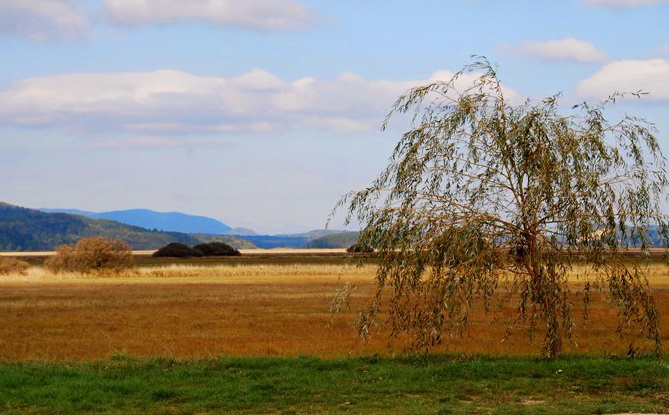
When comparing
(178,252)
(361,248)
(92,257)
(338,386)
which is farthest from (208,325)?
(178,252)

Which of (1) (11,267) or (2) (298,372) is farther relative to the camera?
(1) (11,267)

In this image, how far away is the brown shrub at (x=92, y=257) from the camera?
84000mm

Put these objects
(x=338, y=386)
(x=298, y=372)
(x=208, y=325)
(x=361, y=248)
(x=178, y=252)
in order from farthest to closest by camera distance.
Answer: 1. (x=178, y=252)
2. (x=208, y=325)
3. (x=361, y=248)
4. (x=298, y=372)
5. (x=338, y=386)

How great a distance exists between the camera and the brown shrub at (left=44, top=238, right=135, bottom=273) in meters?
84.0

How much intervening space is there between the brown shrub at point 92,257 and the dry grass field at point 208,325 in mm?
19120

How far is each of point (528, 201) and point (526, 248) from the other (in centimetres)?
117

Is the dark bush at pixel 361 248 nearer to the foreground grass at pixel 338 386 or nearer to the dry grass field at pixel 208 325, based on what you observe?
the foreground grass at pixel 338 386

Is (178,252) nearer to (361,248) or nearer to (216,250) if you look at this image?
(216,250)

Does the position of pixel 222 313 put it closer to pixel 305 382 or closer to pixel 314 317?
pixel 314 317

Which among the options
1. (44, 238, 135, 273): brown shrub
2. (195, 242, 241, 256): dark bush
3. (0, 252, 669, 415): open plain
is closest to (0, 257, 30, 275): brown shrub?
(44, 238, 135, 273): brown shrub

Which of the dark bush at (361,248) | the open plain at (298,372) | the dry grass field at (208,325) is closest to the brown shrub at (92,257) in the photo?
the dry grass field at (208,325)

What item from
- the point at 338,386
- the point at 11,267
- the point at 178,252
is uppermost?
the point at 178,252

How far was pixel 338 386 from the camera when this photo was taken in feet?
63.2

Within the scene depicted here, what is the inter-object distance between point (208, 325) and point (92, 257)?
5119 centimetres
